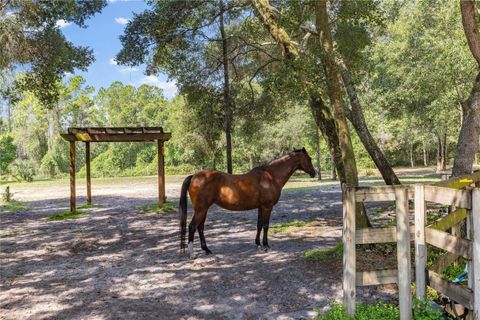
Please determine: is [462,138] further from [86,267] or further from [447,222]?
[86,267]

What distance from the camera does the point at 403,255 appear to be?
14.5 feet

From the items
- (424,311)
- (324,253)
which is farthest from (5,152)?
(424,311)

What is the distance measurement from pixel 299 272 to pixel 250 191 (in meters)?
2.41

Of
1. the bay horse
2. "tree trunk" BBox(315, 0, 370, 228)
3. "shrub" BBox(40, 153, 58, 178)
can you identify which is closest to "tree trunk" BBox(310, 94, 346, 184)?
"tree trunk" BBox(315, 0, 370, 228)

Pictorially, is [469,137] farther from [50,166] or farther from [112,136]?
[50,166]

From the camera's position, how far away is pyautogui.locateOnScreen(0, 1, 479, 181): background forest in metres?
12.7

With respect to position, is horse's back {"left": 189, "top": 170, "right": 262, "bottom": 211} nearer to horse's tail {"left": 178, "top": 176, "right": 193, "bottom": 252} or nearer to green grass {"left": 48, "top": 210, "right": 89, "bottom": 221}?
horse's tail {"left": 178, "top": 176, "right": 193, "bottom": 252}

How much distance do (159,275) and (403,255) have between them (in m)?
4.27

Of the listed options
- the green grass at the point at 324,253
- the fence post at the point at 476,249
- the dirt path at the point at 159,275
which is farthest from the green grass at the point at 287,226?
the fence post at the point at 476,249

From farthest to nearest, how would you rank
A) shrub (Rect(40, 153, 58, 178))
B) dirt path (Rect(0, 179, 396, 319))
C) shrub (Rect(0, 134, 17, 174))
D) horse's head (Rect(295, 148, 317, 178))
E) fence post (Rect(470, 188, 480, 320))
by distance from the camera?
shrub (Rect(40, 153, 58, 178))
shrub (Rect(0, 134, 17, 174))
horse's head (Rect(295, 148, 317, 178))
dirt path (Rect(0, 179, 396, 319))
fence post (Rect(470, 188, 480, 320))

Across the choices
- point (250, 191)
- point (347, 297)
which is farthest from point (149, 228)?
point (347, 297)

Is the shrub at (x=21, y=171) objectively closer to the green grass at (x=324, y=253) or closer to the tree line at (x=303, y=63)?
the tree line at (x=303, y=63)

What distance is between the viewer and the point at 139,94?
71.8 m

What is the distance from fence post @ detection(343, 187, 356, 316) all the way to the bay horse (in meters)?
4.08
